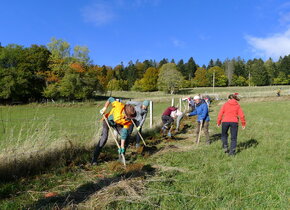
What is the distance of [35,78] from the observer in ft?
131

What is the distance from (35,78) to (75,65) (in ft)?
23.8

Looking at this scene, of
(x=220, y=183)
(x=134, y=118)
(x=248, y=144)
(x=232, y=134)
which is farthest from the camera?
(x=248, y=144)

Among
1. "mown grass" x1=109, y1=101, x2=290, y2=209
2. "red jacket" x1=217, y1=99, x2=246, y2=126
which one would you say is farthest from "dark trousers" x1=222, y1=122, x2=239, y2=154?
"mown grass" x1=109, y1=101, x2=290, y2=209

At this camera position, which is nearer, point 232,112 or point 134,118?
point 232,112

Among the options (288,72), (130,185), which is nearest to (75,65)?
(130,185)

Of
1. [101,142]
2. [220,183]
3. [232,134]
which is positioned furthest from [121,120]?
[232,134]

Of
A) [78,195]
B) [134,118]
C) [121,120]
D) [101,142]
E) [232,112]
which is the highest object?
[232,112]

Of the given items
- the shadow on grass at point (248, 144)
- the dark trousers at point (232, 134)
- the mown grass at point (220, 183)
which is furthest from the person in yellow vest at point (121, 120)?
the shadow on grass at point (248, 144)

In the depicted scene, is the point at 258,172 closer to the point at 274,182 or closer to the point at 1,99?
the point at 274,182

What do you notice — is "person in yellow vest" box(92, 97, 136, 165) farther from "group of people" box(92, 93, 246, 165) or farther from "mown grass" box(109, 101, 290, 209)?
"mown grass" box(109, 101, 290, 209)

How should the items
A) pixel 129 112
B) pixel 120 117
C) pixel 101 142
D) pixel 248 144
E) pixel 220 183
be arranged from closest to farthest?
pixel 220 183
pixel 129 112
pixel 120 117
pixel 101 142
pixel 248 144

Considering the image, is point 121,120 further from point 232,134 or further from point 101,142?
point 232,134

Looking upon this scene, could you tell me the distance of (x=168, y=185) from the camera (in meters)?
4.15

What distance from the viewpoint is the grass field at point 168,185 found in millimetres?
3434
